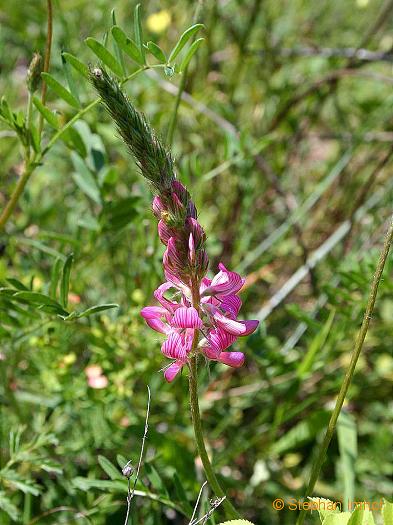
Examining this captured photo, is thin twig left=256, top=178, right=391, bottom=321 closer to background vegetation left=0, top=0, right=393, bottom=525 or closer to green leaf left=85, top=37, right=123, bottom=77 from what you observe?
background vegetation left=0, top=0, right=393, bottom=525

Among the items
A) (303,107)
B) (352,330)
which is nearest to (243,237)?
(352,330)

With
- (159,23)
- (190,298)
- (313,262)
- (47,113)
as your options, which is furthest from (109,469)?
(159,23)

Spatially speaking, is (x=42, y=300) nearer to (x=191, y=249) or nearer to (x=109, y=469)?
(x=109, y=469)

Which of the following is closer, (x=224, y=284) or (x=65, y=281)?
(x=224, y=284)

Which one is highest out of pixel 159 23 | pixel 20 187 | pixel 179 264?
pixel 159 23

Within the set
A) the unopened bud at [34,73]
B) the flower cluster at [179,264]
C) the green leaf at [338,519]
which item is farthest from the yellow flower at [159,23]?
the green leaf at [338,519]

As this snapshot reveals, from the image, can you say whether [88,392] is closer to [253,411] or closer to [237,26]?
[253,411]
